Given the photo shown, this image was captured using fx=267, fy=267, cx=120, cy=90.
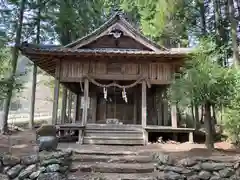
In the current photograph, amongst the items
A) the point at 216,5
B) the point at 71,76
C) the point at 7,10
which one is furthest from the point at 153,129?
the point at 7,10

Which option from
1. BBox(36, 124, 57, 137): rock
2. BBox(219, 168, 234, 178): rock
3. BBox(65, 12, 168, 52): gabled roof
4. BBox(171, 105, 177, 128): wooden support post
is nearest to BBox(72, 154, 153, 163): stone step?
BBox(36, 124, 57, 137): rock

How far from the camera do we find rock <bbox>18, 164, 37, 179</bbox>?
7359mm

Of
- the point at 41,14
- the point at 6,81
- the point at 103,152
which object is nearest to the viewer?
the point at 103,152

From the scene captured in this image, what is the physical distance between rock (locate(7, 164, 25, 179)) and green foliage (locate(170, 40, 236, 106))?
5.64 m

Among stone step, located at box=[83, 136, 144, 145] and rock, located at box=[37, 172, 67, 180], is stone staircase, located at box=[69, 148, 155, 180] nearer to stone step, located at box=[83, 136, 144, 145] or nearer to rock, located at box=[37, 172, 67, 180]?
rock, located at box=[37, 172, 67, 180]

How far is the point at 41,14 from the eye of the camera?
61.5ft

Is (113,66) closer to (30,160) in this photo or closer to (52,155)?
(52,155)

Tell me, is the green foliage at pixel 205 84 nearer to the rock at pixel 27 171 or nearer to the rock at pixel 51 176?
the rock at pixel 51 176

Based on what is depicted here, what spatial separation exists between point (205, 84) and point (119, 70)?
5.13 m

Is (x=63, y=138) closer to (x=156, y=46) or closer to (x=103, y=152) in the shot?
(x=103, y=152)

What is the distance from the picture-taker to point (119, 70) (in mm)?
13125

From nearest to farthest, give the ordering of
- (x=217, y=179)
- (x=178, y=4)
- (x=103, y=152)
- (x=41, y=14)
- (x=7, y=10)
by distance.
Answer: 1. (x=217, y=179)
2. (x=103, y=152)
3. (x=178, y=4)
4. (x=7, y=10)
5. (x=41, y=14)

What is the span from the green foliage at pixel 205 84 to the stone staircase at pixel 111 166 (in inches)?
100

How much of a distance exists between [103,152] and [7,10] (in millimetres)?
12070
